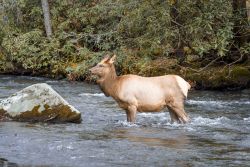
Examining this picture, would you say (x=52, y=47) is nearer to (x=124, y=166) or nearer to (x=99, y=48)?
(x=99, y=48)

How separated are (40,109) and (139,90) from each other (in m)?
2.66

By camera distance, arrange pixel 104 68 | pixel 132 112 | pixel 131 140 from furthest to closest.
Answer: pixel 104 68 < pixel 132 112 < pixel 131 140

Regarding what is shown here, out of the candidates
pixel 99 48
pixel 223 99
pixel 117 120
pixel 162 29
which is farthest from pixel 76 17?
pixel 117 120

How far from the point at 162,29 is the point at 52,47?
43.0ft

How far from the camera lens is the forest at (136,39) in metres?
21.0

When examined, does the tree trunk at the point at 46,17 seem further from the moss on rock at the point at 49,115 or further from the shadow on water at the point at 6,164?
the shadow on water at the point at 6,164

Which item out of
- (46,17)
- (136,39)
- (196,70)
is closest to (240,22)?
(196,70)

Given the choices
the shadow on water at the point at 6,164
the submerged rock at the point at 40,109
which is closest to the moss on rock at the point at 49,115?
the submerged rock at the point at 40,109

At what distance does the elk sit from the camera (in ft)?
46.8

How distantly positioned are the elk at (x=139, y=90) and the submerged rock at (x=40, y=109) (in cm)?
115

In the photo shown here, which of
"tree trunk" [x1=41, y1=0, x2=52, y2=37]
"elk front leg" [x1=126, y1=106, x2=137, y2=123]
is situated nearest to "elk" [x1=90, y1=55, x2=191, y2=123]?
"elk front leg" [x1=126, y1=106, x2=137, y2=123]

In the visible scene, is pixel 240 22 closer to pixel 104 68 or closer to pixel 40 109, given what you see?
pixel 104 68

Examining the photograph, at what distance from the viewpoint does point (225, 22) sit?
20.6 m

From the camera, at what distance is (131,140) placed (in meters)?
11.8
